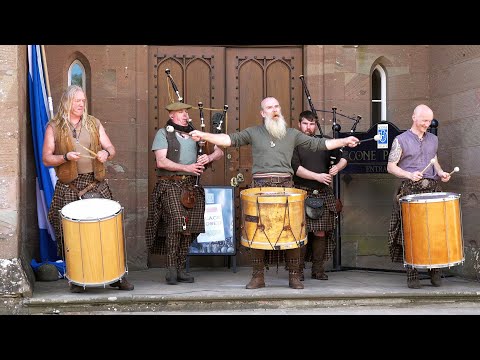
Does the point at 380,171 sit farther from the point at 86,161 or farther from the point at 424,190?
the point at 86,161

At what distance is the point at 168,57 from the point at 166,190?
6.57 ft

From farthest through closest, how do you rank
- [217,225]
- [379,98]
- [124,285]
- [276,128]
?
[379,98] < [217,225] < [276,128] < [124,285]

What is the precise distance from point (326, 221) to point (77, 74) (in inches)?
125

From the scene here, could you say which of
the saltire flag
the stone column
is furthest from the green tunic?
the saltire flag

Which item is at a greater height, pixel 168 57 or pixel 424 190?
pixel 168 57

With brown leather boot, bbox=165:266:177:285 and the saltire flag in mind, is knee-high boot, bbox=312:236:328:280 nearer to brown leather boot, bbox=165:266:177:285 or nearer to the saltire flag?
brown leather boot, bbox=165:266:177:285

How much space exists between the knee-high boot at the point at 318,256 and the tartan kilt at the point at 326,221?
80mm

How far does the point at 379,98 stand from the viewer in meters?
9.32

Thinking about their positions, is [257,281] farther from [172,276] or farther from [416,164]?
[416,164]

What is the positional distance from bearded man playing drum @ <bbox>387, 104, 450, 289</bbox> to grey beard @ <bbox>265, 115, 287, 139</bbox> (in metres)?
1.08

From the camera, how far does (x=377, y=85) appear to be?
934cm

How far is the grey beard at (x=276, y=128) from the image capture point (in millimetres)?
7289

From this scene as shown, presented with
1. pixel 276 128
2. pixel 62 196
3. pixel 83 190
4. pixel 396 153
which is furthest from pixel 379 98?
pixel 62 196

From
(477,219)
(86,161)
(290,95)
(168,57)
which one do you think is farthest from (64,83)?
(477,219)
